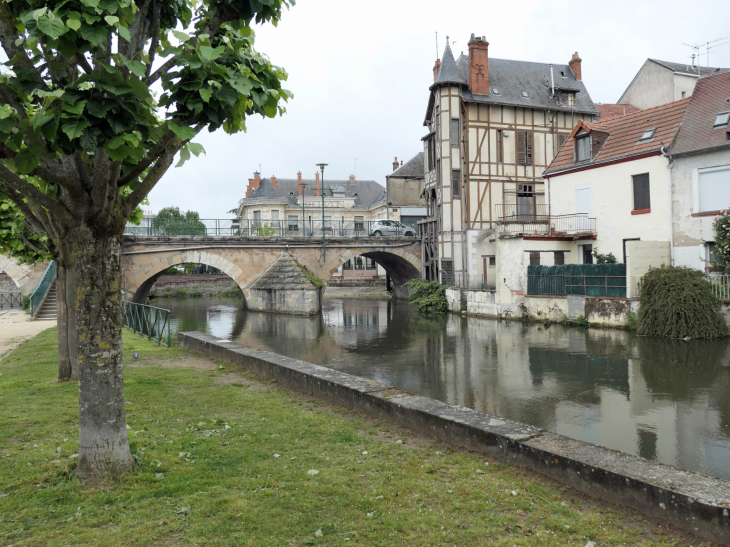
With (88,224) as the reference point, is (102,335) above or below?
below

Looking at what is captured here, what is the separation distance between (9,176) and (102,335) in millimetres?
1191

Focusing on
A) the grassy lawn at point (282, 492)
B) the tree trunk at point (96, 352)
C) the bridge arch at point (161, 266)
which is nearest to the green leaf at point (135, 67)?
the tree trunk at point (96, 352)

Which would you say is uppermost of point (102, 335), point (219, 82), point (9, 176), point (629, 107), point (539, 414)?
point (629, 107)

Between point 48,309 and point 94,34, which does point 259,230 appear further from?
point 94,34

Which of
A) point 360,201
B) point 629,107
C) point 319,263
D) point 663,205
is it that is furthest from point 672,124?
point 360,201

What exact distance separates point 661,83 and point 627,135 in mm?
11088

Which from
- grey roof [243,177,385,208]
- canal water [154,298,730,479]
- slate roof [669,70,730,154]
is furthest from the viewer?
grey roof [243,177,385,208]

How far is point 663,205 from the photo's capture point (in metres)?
18.1

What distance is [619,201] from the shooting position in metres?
19.8

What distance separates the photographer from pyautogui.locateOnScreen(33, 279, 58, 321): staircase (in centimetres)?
2142

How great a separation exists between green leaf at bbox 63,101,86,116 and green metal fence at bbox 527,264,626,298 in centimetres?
1674

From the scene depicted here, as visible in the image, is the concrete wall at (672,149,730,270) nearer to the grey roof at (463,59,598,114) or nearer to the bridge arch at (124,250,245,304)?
the grey roof at (463,59,598,114)

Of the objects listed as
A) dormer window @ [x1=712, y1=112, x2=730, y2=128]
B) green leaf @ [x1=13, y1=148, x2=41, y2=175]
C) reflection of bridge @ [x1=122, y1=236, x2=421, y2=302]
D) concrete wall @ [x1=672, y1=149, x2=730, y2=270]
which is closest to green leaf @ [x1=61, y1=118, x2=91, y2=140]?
green leaf @ [x1=13, y1=148, x2=41, y2=175]

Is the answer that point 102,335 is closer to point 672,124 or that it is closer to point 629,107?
point 672,124
